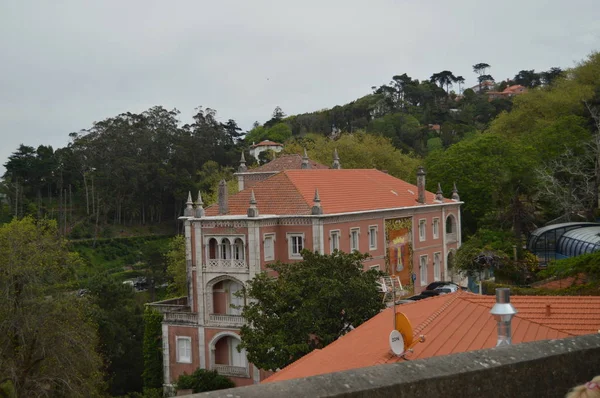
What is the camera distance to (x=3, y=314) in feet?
92.6

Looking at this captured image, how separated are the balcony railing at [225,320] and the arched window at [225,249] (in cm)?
262

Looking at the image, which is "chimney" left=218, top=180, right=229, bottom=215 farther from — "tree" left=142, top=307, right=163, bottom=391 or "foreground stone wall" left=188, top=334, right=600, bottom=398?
"foreground stone wall" left=188, top=334, right=600, bottom=398

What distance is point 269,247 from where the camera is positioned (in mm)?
35125

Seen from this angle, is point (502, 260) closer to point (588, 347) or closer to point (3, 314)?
point (3, 314)

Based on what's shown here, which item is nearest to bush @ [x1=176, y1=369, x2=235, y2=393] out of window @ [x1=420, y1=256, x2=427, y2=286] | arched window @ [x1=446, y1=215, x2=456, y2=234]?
window @ [x1=420, y1=256, x2=427, y2=286]

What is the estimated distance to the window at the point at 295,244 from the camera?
1394 inches

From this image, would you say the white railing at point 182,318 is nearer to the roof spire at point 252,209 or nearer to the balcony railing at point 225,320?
the balcony railing at point 225,320

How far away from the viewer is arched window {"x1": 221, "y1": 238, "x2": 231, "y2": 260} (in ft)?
115

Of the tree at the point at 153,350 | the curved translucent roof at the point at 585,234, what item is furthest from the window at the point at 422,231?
the tree at the point at 153,350

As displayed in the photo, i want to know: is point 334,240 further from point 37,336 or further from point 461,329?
point 461,329

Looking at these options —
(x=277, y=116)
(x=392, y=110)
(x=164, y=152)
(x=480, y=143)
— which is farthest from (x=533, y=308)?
(x=277, y=116)

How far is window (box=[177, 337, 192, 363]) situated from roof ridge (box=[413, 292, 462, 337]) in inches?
826

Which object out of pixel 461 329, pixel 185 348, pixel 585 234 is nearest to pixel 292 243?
pixel 185 348

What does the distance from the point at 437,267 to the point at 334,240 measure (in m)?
12.5
